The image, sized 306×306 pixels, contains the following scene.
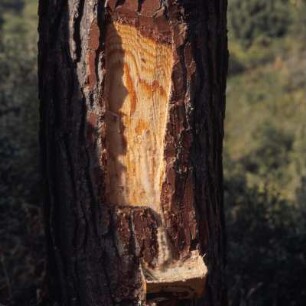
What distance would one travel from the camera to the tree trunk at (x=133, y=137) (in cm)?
274

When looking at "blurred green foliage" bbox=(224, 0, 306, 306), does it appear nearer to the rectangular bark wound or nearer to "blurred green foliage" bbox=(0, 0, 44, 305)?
"blurred green foliage" bbox=(0, 0, 44, 305)

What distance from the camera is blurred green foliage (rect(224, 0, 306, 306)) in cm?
473

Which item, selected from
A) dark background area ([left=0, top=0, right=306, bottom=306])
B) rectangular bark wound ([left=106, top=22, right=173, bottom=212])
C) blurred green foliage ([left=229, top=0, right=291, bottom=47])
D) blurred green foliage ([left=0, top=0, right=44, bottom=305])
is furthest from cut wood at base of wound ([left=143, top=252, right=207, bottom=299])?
blurred green foliage ([left=229, top=0, right=291, bottom=47])

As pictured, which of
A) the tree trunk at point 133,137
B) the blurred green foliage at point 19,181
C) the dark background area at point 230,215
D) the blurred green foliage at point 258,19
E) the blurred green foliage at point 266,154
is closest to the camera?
the tree trunk at point 133,137

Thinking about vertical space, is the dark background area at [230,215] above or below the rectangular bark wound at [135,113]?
below

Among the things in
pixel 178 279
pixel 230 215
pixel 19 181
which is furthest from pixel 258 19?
pixel 178 279

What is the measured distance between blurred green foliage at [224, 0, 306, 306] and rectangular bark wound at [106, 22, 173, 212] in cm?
141

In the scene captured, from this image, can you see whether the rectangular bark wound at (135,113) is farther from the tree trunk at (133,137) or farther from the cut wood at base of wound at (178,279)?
the cut wood at base of wound at (178,279)

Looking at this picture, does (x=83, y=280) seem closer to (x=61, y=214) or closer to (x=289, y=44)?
(x=61, y=214)

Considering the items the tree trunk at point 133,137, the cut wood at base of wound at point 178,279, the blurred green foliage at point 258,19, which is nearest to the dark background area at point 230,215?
the tree trunk at point 133,137

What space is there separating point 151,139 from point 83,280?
0.67 metres

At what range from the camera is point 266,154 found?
1316 centimetres

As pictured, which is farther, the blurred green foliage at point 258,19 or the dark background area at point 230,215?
the blurred green foliage at point 258,19

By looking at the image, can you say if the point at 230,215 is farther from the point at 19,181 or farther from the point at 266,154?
the point at 266,154
